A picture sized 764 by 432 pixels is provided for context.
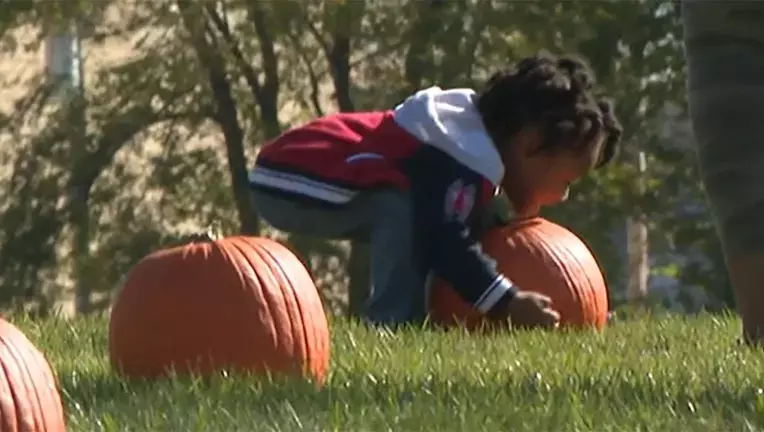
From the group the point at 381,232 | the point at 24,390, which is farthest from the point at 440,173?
the point at 24,390

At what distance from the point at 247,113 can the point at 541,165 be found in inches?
452

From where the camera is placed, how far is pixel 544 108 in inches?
253

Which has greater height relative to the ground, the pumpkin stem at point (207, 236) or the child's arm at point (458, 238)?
the pumpkin stem at point (207, 236)

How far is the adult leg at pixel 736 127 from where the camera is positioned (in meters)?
5.22

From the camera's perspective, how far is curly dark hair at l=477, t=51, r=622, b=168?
6.38 m

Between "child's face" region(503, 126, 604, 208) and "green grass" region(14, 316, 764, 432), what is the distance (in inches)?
37.6

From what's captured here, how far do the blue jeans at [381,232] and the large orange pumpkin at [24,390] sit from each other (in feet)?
9.74

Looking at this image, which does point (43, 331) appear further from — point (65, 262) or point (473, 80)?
point (65, 262)

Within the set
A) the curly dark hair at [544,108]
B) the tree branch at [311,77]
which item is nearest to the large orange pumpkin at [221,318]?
the curly dark hair at [544,108]

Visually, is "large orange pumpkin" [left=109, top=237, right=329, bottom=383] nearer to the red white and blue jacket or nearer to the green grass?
the green grass

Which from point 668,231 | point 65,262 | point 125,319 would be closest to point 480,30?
point 668,231

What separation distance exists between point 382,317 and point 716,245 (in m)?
9.61

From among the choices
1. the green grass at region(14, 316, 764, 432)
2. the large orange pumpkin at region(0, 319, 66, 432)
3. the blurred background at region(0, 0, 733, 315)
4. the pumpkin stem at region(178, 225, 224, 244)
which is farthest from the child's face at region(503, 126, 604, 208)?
the blurred background at region(0, 0, 733, 315)

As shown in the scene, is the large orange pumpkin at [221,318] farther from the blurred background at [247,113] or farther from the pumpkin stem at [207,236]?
the blurred background at [247,113]
